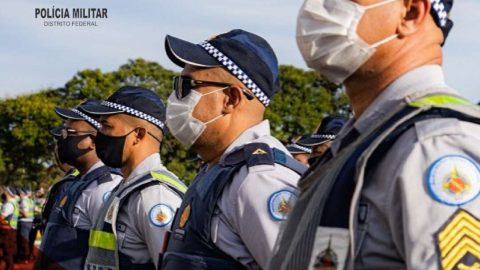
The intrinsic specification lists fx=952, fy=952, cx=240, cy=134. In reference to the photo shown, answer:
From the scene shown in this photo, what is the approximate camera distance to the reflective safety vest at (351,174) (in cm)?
229

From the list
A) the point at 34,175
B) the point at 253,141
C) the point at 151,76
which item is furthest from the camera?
the point at 151,76

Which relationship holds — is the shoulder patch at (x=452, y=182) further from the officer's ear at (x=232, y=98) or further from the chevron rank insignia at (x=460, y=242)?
the officer's ear at (x=232, y=98)

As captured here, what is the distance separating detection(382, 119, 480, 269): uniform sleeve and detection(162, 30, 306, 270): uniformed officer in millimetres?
1520

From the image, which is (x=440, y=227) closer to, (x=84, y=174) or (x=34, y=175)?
(x=84, y=174)

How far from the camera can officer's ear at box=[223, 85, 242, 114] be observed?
4.44 metres

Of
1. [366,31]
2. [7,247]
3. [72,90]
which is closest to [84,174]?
[366,31]

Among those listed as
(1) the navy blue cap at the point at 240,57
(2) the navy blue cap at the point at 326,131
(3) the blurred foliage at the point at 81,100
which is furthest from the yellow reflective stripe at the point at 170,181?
(3) the blurred foliage at the point at 81,100

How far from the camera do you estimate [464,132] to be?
2.25 metres

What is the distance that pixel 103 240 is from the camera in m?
5.70

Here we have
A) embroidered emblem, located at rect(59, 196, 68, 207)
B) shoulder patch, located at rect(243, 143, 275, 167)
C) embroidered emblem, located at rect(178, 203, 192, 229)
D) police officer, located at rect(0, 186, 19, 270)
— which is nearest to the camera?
shoulder patch, located at rect(243, 143, 275, 167)

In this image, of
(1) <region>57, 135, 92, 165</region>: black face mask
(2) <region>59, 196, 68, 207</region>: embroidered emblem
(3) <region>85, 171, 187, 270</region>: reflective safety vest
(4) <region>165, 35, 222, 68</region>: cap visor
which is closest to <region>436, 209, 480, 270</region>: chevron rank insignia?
(4) <region>165, 35, 222, 68</region>: cap visor

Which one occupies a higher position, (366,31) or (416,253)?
(366,31)

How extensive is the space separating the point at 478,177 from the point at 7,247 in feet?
63.4

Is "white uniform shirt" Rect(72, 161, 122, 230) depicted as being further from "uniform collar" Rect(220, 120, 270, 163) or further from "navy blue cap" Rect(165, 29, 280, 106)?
"uniform collar" Rect(220, 120, 270, 163)
